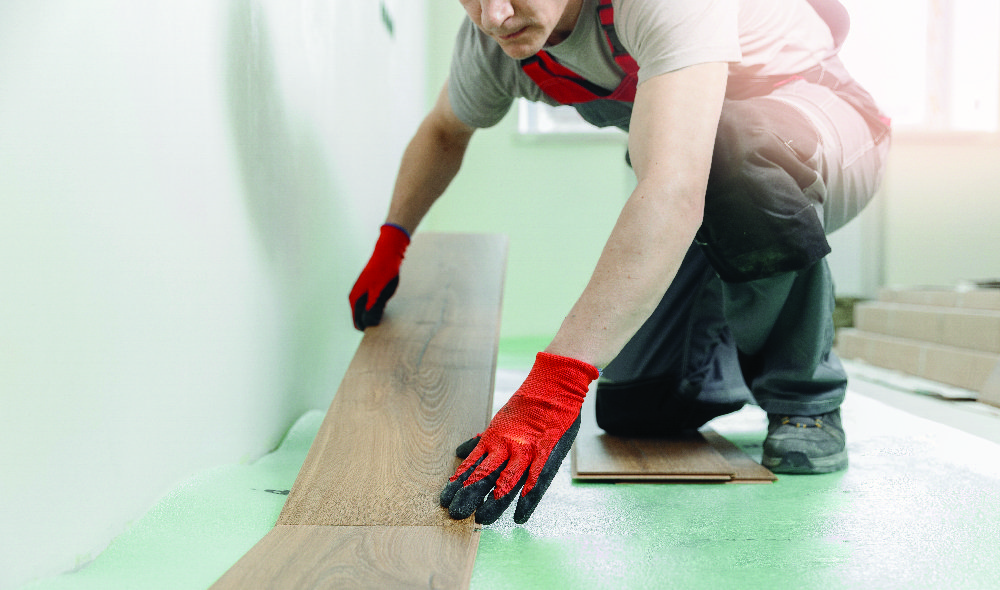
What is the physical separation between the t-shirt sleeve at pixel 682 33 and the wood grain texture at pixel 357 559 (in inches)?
26.0

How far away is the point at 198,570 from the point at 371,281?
2.63 feet

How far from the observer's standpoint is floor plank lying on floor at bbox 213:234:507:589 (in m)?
0.72

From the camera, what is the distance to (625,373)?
152 cm

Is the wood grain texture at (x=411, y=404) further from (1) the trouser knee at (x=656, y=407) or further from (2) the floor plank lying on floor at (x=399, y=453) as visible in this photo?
(1) the trouser knee at (x=656, y=407)

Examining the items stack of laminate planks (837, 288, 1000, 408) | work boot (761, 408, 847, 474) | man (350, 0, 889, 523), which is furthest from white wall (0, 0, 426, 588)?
stack of laminate planks (837, 288, 1000, 408)

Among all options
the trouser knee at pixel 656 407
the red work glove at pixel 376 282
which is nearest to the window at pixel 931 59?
the trouser knee at pixel 656 407

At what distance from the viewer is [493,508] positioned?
838 mm

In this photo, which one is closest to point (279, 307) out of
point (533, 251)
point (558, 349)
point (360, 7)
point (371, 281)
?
point (371, 281)

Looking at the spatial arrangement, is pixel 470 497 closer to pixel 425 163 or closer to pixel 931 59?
pixel 425 163

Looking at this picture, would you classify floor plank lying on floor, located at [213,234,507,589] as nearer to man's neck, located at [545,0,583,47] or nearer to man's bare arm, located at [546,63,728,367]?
man's bare arm, located at [546,63,728,367]

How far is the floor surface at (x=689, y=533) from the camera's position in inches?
29.5

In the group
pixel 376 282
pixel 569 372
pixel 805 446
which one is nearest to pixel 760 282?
pixel 805 446

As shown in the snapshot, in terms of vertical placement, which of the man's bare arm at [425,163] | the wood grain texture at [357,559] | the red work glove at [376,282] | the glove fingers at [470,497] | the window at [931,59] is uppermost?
the window at [931,59]

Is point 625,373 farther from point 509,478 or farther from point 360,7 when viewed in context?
point 360,7
